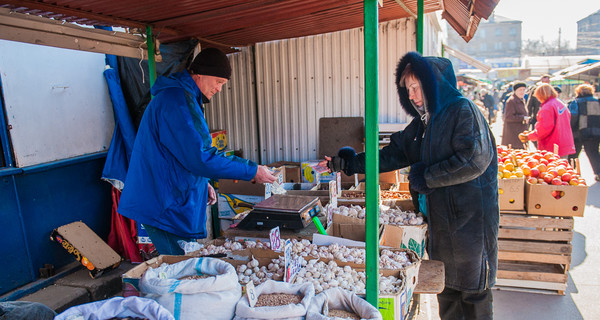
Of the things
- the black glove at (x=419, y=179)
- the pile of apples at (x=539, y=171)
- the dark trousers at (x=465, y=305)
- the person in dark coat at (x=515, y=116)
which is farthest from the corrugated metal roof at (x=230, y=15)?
the person in dark coat at (x=515, y=116)

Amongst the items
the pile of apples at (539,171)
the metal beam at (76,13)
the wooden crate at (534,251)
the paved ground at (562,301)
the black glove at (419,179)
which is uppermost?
the metal beam at (76,13)

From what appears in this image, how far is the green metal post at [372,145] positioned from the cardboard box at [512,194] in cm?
248

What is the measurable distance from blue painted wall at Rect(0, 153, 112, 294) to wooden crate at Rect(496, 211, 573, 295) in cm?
425

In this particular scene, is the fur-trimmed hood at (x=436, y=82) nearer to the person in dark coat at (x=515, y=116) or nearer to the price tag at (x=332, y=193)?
the price tag at (x=332, y=193)

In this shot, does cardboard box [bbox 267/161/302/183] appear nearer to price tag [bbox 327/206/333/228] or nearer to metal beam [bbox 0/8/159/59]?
metal beam [bbox 0/8/159/59]

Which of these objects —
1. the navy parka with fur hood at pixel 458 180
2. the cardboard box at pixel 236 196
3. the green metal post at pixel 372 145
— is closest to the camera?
the green metal post at pixel 372 145

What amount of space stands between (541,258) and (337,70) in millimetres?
3281

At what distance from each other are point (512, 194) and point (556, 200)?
35 centimetres

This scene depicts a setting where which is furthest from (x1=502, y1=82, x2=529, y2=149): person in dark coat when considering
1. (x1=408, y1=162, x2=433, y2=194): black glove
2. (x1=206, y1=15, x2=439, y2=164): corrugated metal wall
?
(x1=408, y1=162, x2=433, y2=194): black glove

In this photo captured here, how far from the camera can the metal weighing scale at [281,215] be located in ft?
8.88

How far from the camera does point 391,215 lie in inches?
119

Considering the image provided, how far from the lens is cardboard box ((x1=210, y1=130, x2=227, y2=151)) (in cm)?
571

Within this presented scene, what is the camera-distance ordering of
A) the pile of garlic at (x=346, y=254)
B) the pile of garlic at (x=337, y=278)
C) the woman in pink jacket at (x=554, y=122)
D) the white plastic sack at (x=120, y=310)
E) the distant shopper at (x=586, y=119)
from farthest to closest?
the distant shopper at (x=586, y=119) < the woman in pink jacket at (x=554, y=122) < the pile of garlic at (x=346, y=254) < the pile of garlic at (x=337, y=278) < the white plastic sack at (x=120, y=310)

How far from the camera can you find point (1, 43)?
383cm
